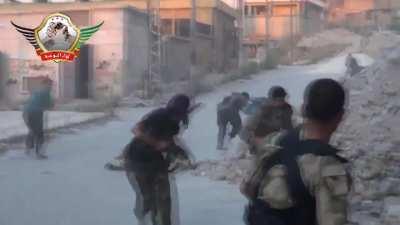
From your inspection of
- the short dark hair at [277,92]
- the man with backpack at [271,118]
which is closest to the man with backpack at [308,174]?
the man with backpack at [271,118]

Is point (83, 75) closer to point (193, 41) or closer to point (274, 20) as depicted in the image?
point (193, 41)

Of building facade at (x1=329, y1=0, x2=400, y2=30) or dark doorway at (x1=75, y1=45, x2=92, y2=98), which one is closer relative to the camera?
dark doorway at (x1=75, y1=45, x2=92, y2=98)

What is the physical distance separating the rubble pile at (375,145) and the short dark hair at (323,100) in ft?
8.36

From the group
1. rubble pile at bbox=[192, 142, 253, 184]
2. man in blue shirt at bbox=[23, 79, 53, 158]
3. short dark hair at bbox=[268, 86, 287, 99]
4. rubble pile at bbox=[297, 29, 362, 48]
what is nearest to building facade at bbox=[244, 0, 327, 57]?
rubble pile at bbox=[297, 29, 362, 48]

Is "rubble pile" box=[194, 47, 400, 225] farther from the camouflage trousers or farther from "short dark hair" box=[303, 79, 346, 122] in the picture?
"short dark hair" box=[303, 79, 346, 122]

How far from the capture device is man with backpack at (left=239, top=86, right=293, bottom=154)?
5875 mm

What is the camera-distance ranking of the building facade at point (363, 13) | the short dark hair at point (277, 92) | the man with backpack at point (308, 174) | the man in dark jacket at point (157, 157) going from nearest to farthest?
1. the man with backpack at point (308, 174)
2. the man in dark jacket at point (157, 157)
3. the short dark hair at point (277, 92)
4. the building facade at point (363, 13)

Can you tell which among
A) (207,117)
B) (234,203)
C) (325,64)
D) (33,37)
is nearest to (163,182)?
(234,203)

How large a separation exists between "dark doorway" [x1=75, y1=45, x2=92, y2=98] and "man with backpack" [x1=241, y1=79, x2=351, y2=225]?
793 inches

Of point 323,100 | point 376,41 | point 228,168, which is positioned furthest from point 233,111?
point 376,41

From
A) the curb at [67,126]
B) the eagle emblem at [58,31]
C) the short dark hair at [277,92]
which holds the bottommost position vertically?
the curb at [67,126]

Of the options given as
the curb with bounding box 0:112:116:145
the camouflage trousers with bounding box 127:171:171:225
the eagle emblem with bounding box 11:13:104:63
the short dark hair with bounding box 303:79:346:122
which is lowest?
the curb with bounding box 0:112:116:145

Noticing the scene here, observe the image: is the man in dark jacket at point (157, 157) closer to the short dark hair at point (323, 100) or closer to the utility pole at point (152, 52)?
the short dark hair at point (323, 100)

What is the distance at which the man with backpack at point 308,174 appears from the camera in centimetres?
237
